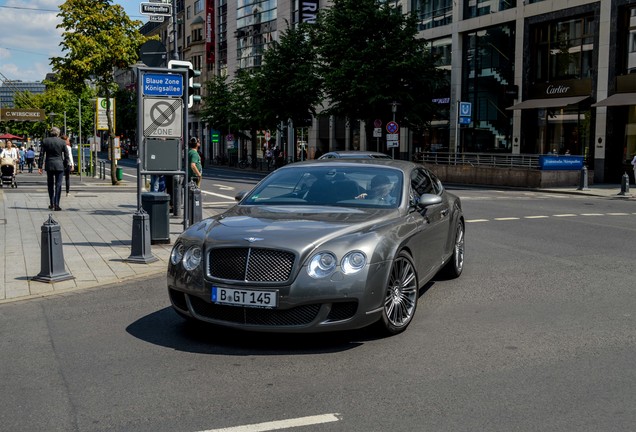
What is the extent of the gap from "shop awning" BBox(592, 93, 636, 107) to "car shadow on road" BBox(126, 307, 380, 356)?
3011cm

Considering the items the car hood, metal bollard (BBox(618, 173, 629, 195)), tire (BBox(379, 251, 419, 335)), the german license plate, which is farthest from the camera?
metal bollard (BBox(618, 173, 629, 195))

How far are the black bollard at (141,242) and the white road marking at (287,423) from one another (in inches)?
242

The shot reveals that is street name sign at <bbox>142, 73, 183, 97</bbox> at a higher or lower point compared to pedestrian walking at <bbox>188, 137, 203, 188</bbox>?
higher

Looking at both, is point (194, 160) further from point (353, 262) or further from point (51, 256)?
point (353, 262)

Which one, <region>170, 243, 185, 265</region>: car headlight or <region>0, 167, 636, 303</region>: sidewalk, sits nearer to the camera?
<region>170, 243, 185, 265</region>: car headlight

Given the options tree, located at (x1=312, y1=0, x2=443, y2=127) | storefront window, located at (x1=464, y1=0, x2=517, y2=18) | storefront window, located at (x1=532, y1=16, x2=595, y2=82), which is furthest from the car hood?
storefront window, located at (x1=464, y1=0, x2=517, y2=18)

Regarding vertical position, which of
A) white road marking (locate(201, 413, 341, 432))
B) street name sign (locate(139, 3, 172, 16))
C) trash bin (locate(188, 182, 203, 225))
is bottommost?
white road marking (locate(201, 413, 341, 432))

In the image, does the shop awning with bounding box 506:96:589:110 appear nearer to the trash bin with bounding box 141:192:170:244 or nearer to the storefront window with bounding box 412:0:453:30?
the storefront window with bounding box 412:0:453:30

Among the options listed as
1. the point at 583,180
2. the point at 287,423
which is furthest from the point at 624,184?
the point at 287,423

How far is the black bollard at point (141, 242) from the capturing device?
9.78 m

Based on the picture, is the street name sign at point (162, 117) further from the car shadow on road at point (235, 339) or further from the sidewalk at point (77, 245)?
the car shadow on road at point (235, 339)

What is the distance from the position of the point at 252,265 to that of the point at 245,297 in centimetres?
25

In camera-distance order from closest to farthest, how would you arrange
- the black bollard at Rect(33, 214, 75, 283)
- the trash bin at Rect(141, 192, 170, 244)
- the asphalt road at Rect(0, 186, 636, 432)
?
the asphalt road at Rect(0, 186, 636, 432), the black bollard at Rect(33, 214, 75, 283), the trash bin at Rect(141, 192, 170, 244)

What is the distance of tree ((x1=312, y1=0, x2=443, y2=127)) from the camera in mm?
38781
